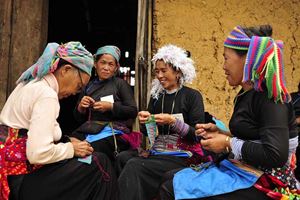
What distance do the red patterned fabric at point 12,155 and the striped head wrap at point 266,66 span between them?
4.88 ft

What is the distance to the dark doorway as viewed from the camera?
29.5ft

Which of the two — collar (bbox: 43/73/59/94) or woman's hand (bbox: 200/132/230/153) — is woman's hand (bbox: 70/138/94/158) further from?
woman's hand (bbox: 200/132/230/153)

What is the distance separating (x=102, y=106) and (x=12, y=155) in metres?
1.56

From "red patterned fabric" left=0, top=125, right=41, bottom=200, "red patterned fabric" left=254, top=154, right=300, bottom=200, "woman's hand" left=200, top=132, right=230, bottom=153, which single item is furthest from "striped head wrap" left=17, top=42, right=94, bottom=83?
"red patterned fabric" left=254, top=154, right=300, bottom=200

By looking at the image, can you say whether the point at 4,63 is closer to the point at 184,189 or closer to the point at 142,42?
the point at 142,42

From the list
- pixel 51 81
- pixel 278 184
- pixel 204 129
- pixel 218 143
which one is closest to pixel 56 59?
pixel 51 81

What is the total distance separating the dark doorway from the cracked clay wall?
3.41m

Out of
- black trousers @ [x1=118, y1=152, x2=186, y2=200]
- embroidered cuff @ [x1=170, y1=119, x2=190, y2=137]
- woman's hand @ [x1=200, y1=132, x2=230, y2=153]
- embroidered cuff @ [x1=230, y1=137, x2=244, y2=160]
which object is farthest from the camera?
embroidered cuff @ [x1=170, y1=119, x2=190, y2=137]

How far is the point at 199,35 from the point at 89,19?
20.0 ft

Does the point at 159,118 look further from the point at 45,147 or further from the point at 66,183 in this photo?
the point at 45,147

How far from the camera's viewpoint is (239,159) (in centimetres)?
234

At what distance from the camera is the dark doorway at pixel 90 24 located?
29.5ft

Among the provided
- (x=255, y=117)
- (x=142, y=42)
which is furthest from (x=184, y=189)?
(x=142, y=42)

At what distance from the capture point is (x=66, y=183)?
2.54 m
